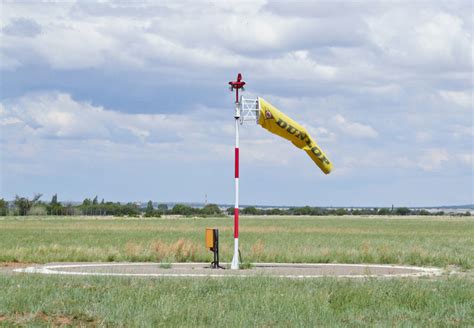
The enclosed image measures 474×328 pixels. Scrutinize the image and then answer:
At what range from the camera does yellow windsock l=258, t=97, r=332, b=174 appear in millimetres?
25016

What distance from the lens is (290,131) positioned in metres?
25.8

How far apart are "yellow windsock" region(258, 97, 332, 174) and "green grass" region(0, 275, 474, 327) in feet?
23.0

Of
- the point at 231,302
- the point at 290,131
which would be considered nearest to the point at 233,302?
the point at 231,302

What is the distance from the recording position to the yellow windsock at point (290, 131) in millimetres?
25016

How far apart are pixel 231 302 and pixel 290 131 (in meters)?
10.7

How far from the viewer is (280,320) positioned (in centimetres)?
1429

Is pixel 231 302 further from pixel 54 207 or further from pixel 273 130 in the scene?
pixel 54 207

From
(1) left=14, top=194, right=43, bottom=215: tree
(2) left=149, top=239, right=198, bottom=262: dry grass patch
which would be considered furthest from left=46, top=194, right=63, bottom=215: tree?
(2) left=149, top=239, right=198, bottom=262: dry grass patch

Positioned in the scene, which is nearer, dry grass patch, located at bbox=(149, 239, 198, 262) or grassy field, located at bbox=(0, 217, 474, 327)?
grassy field, located at bbox=(0, 217, 474, 327)

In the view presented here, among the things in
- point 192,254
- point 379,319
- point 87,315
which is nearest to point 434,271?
point 192,254

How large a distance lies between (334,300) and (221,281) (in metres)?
3.31

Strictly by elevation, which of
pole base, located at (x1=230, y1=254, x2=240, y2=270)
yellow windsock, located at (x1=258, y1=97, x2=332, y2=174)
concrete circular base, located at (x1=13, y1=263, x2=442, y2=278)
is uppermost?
yellow windsock, located at (x1=258, y1=97, x2=332, y2=174)

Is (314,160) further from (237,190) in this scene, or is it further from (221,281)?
(221,281)

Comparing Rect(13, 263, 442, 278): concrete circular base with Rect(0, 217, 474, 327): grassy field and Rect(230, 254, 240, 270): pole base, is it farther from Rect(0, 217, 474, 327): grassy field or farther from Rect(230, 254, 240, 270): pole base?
Rect(0, 217, 474, 327): grassy field
